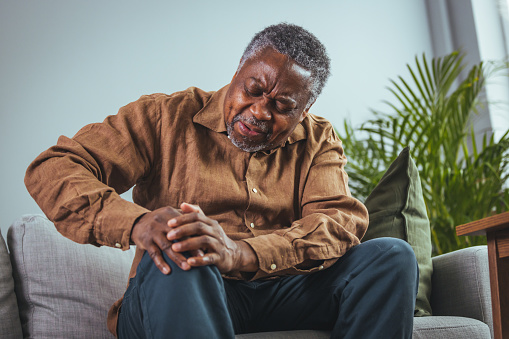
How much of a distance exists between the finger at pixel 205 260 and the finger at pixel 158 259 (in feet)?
0.13

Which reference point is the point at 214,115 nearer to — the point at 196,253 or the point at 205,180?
the point at 205,180

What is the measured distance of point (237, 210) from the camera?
134 centimetres

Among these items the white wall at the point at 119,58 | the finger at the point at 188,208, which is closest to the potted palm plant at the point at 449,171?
the white wall at the point at 119,58

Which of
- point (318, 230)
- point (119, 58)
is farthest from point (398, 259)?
point (119, 58)

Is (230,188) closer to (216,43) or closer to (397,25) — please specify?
(216,43)

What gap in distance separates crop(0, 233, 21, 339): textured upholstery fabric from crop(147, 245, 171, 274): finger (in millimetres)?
645

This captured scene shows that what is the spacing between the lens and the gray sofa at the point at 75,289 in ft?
4.49

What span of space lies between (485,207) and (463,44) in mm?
1368

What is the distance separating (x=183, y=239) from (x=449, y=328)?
812mm

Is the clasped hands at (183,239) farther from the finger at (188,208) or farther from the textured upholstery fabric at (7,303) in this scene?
the textured upholstery fabric at (7,303)

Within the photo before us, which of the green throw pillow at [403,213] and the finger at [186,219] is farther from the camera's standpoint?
the green throw pillow at [403,213]

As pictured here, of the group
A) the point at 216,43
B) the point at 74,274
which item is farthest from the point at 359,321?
the point at 216,43

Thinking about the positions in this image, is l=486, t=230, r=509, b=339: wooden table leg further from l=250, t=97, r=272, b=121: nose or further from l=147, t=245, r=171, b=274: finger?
l=147, t=245, r=171, b=274: finger

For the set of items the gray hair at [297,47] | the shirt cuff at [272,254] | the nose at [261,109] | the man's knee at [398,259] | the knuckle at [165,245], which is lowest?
the man's knee at [398,259]
